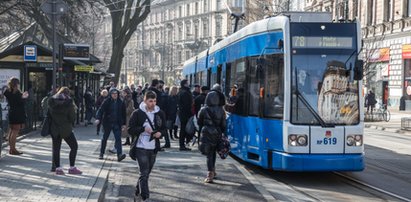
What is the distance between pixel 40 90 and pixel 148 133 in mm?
16906

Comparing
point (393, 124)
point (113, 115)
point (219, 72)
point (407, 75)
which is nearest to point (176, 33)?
point (407, 75)

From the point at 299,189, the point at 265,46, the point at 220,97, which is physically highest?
the point at 265,46

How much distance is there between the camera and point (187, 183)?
34.7 feet

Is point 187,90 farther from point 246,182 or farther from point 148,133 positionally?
point 148,133

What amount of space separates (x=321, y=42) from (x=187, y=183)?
3572mm

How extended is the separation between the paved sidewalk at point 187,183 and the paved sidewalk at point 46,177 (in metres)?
0.34

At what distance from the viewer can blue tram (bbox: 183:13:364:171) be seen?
10.7 m

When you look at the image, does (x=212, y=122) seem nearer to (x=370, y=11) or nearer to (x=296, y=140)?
(x=296, y=140)

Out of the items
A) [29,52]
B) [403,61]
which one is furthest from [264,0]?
[29,52]

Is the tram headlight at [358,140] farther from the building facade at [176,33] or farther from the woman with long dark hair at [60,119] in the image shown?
the building facade at [176,33]

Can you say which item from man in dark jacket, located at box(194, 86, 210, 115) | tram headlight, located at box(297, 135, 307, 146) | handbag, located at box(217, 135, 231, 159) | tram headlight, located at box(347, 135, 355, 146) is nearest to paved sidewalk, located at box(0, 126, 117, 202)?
handbag, located at box(217, 135, 231, 159)

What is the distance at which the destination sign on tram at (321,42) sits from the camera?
429 inches

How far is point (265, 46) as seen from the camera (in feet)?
37.6

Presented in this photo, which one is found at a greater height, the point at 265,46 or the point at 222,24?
the point at 222,24
